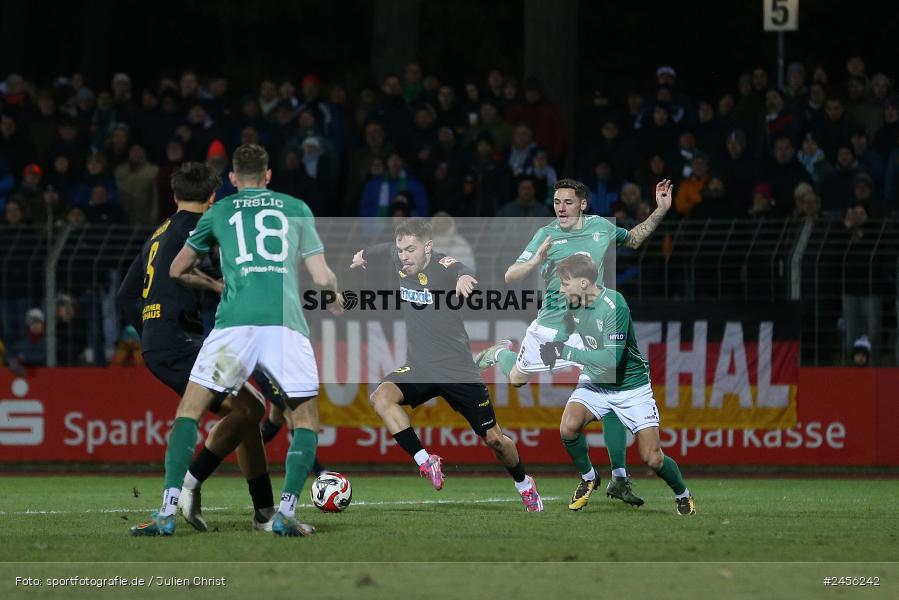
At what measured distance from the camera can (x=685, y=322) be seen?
16562mm

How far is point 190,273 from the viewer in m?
9.41

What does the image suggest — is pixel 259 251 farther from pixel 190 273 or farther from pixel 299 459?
pixel 299 459

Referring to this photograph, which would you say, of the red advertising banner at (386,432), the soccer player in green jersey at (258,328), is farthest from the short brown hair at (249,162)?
the red advertising banner at (386,432)

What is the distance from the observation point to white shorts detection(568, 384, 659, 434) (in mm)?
11195

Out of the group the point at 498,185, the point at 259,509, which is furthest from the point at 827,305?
the point at 259,509

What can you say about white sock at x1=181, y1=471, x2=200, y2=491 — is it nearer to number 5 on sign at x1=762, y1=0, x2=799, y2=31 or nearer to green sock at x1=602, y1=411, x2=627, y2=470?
green sock at x1=602, y1=411, x2=627, y2=470

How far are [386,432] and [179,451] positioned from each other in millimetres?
8001

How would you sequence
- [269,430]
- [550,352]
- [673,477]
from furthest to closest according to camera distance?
[269,430] → [550,352] → [673,477]

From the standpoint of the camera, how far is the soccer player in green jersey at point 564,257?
1175cm

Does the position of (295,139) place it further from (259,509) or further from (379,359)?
(259,509)

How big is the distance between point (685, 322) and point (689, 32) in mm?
15468

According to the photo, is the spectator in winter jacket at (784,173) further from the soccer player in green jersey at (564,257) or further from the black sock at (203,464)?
the black sock at (203,464)

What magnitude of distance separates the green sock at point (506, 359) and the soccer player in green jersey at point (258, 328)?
12.5 feet

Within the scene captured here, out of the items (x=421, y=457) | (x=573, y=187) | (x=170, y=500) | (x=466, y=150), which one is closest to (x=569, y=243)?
(x=573, y=187)
